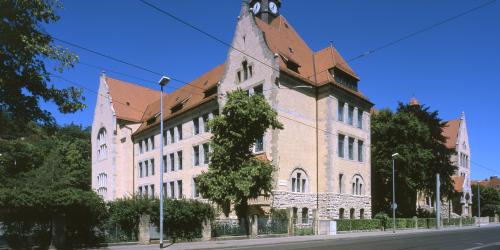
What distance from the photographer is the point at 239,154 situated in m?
29.6

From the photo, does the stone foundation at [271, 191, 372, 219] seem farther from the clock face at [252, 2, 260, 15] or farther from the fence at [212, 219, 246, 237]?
the clock face at [252, 2, 260, 15]

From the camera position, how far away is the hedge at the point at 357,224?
37.2 metres

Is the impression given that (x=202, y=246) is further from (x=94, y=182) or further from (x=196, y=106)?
(x=94, y=182)

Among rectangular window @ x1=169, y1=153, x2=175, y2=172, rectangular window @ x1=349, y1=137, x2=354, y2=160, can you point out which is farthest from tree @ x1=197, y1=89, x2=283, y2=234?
rectangular window @ x1=169, y1=153, x2=175, y2=172

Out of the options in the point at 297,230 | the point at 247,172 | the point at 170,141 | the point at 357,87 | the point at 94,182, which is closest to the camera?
the point at 247,172

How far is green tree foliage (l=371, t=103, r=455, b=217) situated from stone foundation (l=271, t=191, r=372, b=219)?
660cm

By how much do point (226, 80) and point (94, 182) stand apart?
32810 mm

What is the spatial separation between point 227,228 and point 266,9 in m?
29.1

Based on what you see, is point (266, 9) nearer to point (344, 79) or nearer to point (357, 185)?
point (344, 79)

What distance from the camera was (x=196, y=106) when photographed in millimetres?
46719

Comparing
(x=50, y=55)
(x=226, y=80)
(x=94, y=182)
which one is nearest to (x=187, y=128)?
(x=226, y=80)

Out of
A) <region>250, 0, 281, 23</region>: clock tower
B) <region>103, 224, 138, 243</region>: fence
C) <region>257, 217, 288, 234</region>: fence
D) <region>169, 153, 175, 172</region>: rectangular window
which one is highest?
<region>250, 0, 281, 23</region>: clock tower

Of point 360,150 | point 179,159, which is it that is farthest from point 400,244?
point 179,159

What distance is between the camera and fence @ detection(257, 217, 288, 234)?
102ft
